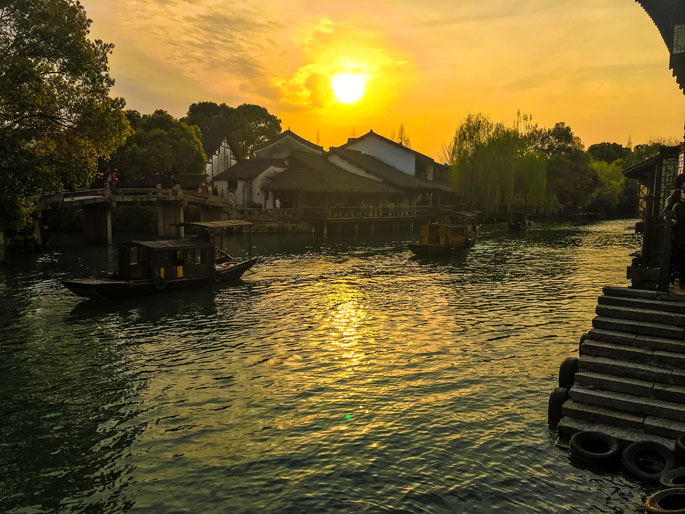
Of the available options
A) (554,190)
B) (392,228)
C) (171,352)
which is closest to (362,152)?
(392,228)

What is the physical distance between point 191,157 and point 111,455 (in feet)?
169

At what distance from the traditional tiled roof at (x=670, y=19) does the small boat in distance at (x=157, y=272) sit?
21.0 m

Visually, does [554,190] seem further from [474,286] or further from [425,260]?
[474,286]

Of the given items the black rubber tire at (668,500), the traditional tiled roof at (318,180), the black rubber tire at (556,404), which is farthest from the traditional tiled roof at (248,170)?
the black rubber tire at (668,500)

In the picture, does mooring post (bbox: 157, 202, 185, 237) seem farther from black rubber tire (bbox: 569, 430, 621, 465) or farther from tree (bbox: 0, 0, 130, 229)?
black rubber tire (bbox: 569, 430, 621, 465)

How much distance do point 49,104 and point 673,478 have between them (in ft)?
81.4

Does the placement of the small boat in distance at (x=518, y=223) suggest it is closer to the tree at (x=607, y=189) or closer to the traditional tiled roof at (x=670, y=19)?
the traditional tiled roof at (x=670, y=19)

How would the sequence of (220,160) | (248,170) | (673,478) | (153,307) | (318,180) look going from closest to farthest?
(673,478), (153,307), (318,180), (248,170), (220,160)

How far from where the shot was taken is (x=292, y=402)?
1214 centimetres

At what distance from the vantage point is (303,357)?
15477 millimetres

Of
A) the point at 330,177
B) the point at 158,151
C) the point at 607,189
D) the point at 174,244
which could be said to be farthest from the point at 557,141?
the point at 174,244

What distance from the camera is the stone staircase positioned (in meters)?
8.81

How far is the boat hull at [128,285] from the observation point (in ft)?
69.7

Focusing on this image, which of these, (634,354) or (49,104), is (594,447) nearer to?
(634,354)
